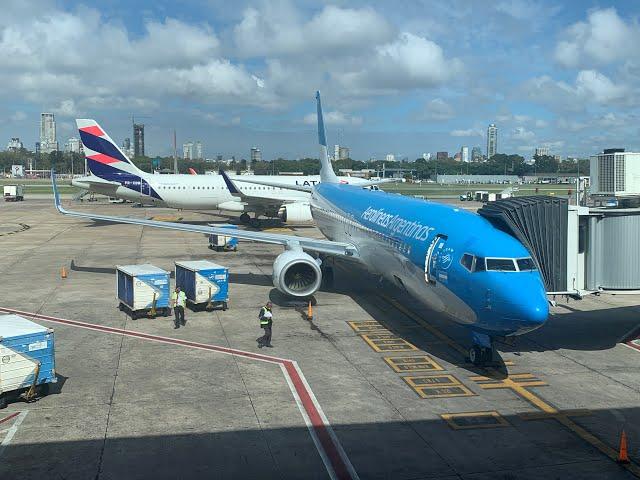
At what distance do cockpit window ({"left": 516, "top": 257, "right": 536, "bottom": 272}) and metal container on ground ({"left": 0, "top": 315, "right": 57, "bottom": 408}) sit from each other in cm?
1222

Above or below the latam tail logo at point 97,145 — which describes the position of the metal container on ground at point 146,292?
below

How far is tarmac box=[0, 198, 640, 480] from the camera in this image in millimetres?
11948

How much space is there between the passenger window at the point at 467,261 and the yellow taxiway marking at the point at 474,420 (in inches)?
152

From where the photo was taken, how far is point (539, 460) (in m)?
12.2

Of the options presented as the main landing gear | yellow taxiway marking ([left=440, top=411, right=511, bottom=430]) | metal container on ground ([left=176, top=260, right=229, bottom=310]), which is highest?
metal container on ground ([left=176, top=260, right=229, bottom=310])

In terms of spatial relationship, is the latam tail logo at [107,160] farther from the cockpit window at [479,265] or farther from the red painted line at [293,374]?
the cockpit window at [479,265]

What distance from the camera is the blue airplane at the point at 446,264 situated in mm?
15414

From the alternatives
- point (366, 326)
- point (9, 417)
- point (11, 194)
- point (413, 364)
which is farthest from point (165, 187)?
point (11, 194)

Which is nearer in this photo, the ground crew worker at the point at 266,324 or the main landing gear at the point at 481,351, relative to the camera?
the main landing gear at the point at 481,351

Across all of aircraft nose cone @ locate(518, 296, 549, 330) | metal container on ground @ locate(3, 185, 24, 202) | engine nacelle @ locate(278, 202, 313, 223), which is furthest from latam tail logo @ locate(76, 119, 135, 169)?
metal container on ground @ locate(3, 185, 24, 202)

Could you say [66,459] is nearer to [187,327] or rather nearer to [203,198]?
[187,327]

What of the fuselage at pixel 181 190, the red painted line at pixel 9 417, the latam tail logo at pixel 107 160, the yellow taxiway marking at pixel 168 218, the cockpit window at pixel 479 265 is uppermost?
the latam tail logo at pixel 107 160

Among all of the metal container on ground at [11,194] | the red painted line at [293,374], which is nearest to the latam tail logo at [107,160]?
the red painted line at [293,374]

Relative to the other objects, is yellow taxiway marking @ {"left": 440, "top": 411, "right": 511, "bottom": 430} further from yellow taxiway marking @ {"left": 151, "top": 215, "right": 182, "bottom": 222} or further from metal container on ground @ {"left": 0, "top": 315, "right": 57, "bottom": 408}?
yellow taxiway marking @ {"left": 151, "top": 215, "right": 182, "bottom": 222}
